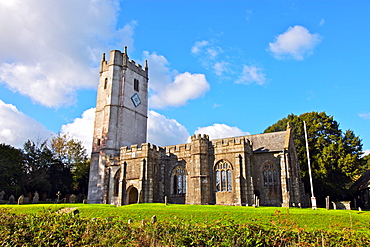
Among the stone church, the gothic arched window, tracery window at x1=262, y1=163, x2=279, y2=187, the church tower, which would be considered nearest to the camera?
the stone church

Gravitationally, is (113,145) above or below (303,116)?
below

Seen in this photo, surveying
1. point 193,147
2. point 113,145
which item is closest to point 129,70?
point 113,145

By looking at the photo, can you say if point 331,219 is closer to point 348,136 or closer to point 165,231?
point 165,231

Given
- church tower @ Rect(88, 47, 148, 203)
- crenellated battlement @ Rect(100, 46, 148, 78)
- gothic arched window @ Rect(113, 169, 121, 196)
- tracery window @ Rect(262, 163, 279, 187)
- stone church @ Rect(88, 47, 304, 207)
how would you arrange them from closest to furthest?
1. stone church @ Rect(88, 47, 304, 207)
2. tracery window @ Rect(262, 163, 279, 187)
3. gothic arched window @ Rect(113, 169, 121, 196)
4. church tower @ Rect(88, 47, 148, 203)
5. crenellated battlement @ Rect(100, 46, 148, 78)

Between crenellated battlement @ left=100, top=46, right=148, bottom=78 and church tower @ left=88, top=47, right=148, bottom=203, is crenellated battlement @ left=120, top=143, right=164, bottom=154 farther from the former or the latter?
crenellated battlement @ left=100, top=46, right=148, bottom=78

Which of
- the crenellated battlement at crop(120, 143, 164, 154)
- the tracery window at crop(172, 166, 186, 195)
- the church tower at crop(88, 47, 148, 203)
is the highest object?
the church tower at crop(88, 47, 148, 203)

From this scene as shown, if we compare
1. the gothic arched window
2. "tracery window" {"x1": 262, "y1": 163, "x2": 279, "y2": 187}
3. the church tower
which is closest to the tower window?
the church tower

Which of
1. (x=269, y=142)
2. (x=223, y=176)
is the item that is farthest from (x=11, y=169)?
(x=269, y=142)

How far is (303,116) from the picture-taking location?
46125 mm

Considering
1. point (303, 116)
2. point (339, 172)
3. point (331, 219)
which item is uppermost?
point (303, 116)

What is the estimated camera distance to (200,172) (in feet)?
100

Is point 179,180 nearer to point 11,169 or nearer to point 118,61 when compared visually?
point 118,61

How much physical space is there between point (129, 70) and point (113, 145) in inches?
469

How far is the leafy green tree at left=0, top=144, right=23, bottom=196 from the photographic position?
38.5m
